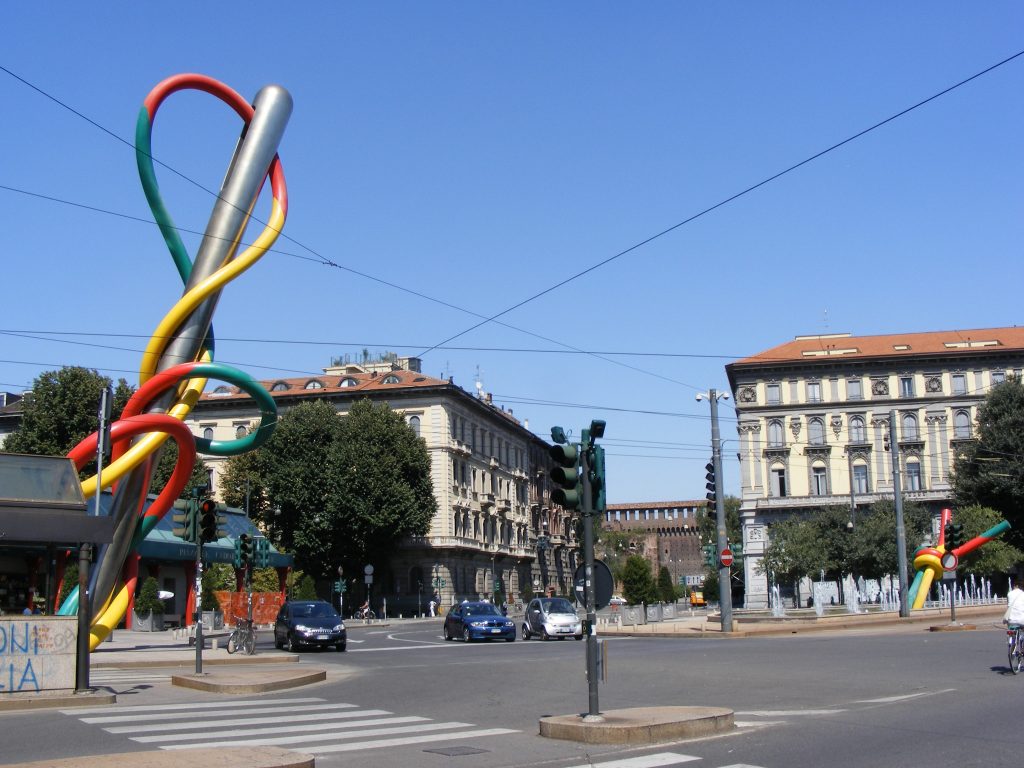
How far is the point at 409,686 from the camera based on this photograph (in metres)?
19.5

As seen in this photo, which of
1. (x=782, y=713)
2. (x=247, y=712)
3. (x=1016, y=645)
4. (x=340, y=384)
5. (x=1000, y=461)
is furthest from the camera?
(x=340, y=384)

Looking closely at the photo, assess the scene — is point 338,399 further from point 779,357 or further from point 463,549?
point 779,357

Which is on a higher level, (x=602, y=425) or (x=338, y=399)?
(x=338, y=399)

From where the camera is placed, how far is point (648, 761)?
10211 mm

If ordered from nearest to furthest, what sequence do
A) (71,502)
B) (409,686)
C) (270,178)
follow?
(71,502) → (409,686) → (270,178)

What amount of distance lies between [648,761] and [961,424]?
86.4 meters

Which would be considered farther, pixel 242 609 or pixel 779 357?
pixel 779 357

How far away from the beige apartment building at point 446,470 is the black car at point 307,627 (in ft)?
143

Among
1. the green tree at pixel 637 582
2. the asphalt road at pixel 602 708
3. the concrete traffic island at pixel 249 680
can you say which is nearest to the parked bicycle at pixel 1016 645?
the asphalt road at pixel 602 708

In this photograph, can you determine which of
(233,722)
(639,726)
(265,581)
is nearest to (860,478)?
(265,581)

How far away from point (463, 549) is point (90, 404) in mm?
30181

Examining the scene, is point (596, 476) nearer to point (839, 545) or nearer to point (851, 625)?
point (851, 625)

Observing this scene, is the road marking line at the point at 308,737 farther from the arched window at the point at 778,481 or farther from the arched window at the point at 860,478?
the arched window at the point at 860,478


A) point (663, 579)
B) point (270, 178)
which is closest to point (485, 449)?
point (663, 579)
